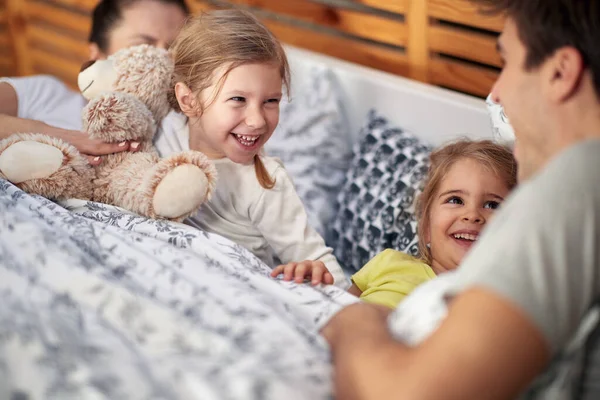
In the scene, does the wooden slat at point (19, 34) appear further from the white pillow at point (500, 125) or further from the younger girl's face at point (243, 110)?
the white pillow at point (500, 125)

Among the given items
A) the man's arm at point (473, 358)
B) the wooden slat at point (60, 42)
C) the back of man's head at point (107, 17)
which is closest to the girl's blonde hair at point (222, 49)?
the back of man's head at point (107, 17)

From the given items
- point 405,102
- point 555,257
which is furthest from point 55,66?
point 555,257

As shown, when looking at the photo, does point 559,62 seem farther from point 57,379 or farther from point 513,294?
point 57,379

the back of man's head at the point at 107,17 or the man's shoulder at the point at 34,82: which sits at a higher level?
the back of man's head at the point at 107,17

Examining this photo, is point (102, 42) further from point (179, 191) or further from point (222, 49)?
point (179, 191)

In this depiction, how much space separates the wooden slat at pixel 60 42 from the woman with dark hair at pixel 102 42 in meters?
1.16

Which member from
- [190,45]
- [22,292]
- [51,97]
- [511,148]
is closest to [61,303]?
[22,292]

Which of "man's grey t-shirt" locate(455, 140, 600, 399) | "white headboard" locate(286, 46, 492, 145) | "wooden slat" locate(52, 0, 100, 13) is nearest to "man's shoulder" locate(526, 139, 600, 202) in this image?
"man's grey t-shirt" locate(455, 140, 600, 399)

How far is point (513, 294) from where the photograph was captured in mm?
817

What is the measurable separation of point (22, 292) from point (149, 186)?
15.8 inches

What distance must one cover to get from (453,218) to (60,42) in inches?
95.1

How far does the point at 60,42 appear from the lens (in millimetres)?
3432

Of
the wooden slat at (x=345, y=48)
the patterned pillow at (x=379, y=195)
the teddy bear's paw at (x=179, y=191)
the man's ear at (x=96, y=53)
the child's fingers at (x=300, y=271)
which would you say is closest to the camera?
the child's fingers at (x=300, y=271)

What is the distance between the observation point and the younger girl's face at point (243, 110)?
5.14 feet
